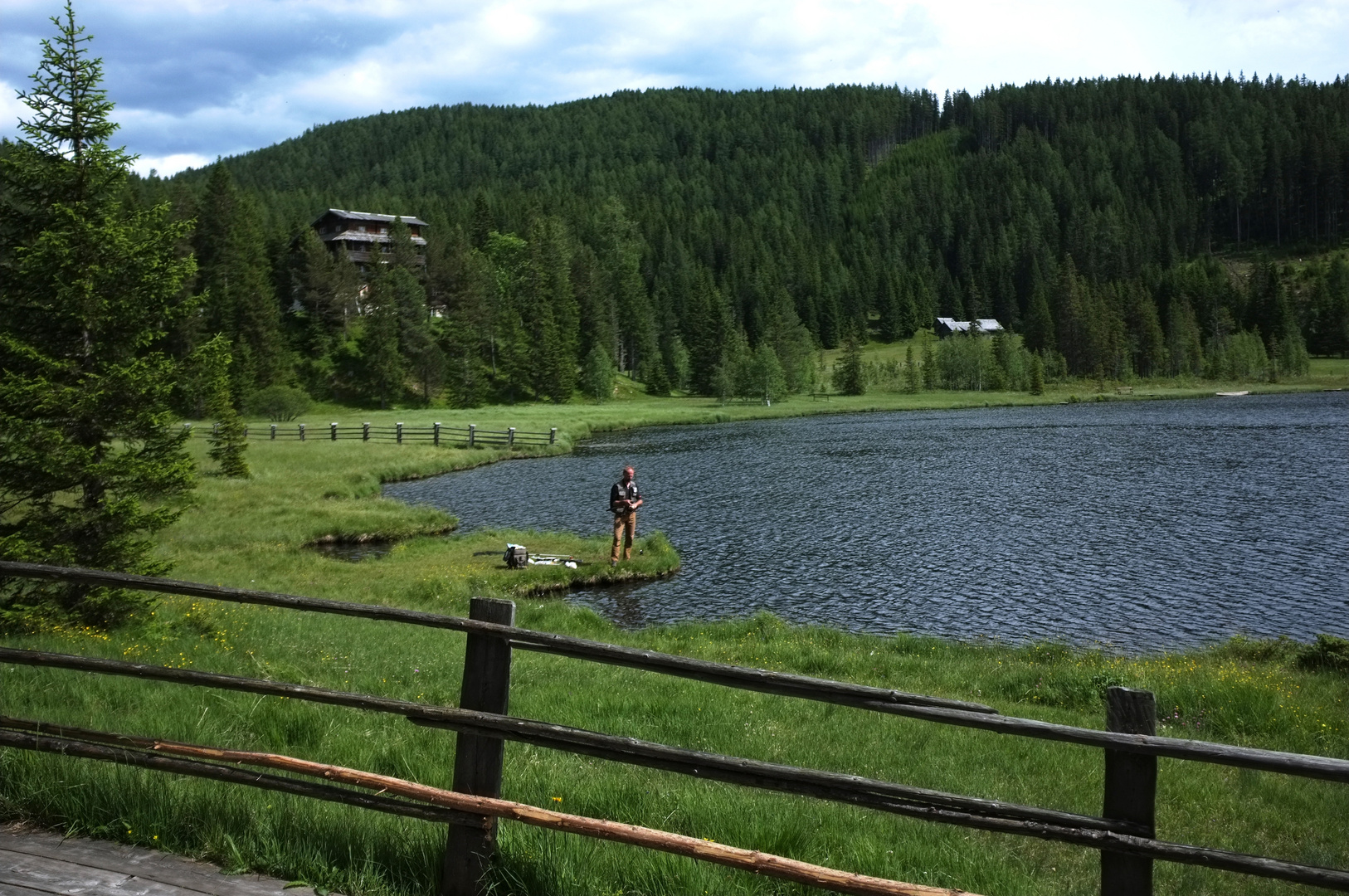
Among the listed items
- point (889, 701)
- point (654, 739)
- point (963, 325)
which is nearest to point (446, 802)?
point (889, 701)

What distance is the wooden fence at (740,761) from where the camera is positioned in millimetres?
4738

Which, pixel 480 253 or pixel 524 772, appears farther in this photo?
pixel 480 253

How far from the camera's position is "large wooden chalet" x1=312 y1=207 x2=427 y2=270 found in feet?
425

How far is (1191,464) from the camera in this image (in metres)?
51.8

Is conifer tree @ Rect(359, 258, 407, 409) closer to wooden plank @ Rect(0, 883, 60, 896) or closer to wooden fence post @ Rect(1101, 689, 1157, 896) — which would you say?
wooden plank @ Rect(0, 883, 60, 896)

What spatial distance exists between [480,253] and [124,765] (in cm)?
12609

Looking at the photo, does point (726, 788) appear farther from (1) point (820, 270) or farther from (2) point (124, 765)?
(1) point (820, 270)

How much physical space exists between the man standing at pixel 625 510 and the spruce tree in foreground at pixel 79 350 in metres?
14.2

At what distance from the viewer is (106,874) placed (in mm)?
5516

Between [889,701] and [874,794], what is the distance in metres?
0.52

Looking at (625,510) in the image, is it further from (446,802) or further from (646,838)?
(646,838)

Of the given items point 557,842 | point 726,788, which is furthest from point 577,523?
point 557,842

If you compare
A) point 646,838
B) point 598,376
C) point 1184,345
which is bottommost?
point 646,838

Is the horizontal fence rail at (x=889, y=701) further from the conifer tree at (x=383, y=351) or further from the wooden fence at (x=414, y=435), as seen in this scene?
the conifer tree at (x=383, y=351)
